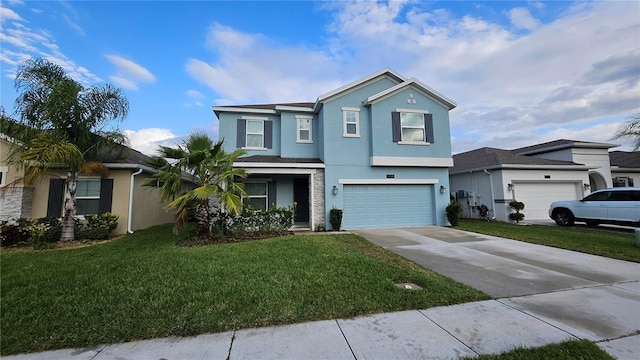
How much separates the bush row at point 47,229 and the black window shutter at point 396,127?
1270 cm

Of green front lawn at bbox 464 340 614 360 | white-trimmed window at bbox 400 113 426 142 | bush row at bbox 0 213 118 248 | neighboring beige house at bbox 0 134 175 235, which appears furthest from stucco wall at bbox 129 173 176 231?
green front lawn at bbox 464 340 614 360

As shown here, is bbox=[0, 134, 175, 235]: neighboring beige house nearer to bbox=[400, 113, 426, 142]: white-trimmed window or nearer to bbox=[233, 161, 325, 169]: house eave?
bbox=[233, 161, 325, 169]: house eave

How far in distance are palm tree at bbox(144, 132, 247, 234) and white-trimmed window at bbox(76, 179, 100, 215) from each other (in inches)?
157

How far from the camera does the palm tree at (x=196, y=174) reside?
836cm

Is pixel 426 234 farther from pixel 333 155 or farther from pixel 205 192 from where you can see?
pixel 205 192

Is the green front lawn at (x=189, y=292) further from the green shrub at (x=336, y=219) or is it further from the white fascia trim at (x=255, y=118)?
the white fascia trim at (x=255, y=118)

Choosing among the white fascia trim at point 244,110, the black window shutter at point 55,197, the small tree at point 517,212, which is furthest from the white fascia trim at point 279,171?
the small tree at point 517,212

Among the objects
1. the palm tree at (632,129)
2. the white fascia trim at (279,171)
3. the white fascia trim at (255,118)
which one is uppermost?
the white fascia trim at (255,118)

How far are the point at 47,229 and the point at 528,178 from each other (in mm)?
22191

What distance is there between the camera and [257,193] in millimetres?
12789

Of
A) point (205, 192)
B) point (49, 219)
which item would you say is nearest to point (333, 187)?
point (205, 192)

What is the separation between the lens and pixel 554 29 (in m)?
9.69

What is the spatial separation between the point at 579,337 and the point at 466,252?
4.49m

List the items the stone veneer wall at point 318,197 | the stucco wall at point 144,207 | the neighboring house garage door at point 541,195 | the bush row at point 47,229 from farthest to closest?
Result: 1. the neighboring house garage door at point 541,195
2. the stone veneer wall at point 318,197
3. the stucco wall at point 144,207
4. the bush row at point 47,229
